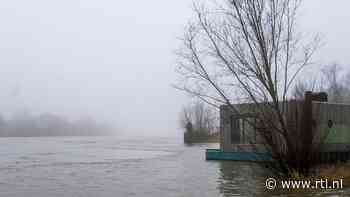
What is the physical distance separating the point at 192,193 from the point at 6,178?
A: 1009 cm

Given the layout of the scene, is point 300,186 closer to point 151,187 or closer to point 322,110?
point 151,187

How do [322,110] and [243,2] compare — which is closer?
[243,2]

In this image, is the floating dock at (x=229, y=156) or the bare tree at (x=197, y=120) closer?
the floating dock at (x=229, y=156)

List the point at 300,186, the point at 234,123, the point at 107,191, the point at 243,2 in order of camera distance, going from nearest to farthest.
Result: the point at 300,186
the point at 243,2
the point at 107,191
the point at 234,123

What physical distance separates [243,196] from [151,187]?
173 inches

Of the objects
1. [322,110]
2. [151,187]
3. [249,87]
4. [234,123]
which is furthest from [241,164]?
[249,87]

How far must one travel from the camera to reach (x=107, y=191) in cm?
1745

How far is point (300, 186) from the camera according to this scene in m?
15.0

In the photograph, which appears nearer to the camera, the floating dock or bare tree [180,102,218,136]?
the floating dock

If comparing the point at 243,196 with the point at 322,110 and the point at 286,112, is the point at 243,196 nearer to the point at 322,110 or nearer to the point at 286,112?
the point at 286,112

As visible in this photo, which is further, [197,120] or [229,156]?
[197,120]

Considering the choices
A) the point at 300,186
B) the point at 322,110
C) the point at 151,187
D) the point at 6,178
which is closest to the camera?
the point at 300,186

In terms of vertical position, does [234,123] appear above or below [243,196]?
above

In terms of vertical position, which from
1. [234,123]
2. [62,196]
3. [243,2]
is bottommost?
[62,196]
